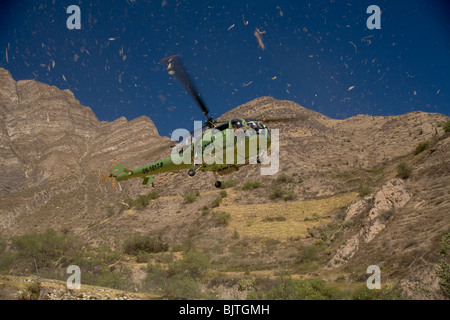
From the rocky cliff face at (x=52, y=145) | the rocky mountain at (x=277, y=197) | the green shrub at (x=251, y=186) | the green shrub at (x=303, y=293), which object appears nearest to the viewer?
the green shrub at (x=303, y=293)

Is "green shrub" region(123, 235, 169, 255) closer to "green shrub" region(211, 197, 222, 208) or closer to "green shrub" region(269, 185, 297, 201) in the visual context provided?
"green shrub" region(211, 197, 222, 208)

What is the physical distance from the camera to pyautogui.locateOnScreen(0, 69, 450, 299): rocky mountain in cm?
1338

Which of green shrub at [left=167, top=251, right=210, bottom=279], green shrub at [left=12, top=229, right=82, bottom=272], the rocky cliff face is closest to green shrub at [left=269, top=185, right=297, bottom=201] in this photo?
green shrub at [left=167, top=251, right=210, bottom=279]

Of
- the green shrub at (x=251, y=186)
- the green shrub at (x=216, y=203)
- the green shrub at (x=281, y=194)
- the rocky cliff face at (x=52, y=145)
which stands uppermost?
the rocky cliff face at (x=52, y=145)

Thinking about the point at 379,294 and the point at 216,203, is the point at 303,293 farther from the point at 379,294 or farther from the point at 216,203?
the point at 216,203

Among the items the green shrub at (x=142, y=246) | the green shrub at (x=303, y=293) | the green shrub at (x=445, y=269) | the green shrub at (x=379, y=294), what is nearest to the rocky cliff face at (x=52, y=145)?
the green shrub at (x=142, y=246)

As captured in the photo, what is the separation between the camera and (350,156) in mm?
49656

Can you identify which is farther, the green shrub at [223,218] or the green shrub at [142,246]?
the green shrub at [223,218]

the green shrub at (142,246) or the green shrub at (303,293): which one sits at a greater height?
the green shrub at (142,246)

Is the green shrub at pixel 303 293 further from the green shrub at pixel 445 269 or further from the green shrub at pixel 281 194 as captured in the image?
the green shrub at pixel 281 194

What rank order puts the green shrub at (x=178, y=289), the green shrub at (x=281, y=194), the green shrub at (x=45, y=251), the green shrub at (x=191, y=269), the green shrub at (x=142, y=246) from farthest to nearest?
1. the green shrub at (x=281, y=194)
2. the green shrub at (x=142, y=246)
3. the green shrub at (x=45, y=251)
4. the green shrub at (x=191, y=269)
5. the green shrub at (x=178, y=289)

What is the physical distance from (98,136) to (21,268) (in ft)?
321

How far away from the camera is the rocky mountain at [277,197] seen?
13383 millimetres
